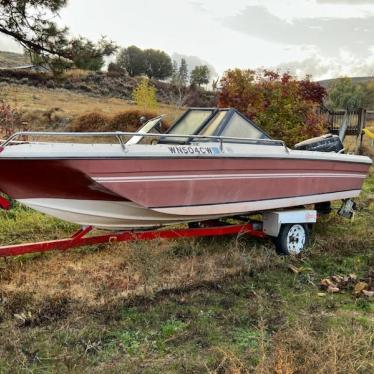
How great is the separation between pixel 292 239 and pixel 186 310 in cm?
250

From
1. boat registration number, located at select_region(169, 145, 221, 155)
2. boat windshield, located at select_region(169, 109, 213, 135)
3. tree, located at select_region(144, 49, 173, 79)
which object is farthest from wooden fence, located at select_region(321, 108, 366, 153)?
tree, located at select_region(144, 49, 173, 79)

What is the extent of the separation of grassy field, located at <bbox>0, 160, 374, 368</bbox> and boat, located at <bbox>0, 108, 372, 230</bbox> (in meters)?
0.54

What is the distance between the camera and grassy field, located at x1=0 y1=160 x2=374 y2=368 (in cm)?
313

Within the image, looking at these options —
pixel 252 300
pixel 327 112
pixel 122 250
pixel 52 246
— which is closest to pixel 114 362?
pixel 252 300

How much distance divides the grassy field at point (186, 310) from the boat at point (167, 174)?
1.78ft

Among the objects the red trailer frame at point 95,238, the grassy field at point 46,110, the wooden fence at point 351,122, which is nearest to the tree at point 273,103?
the wooden fence at point 351,122

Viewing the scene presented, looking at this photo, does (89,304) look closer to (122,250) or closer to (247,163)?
(122,250)

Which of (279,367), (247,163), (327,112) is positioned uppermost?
(327,112)

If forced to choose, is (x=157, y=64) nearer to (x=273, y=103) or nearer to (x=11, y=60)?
(x=11, y=60)

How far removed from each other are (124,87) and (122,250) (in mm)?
45348

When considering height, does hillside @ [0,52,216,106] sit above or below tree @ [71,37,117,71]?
above

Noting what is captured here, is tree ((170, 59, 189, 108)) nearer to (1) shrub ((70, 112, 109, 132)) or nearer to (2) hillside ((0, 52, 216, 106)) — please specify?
(2) hillside ((0, 52, 216, 106))

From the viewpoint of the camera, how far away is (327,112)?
62.0 feet

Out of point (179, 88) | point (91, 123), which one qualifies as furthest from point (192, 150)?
point (179, 88)
